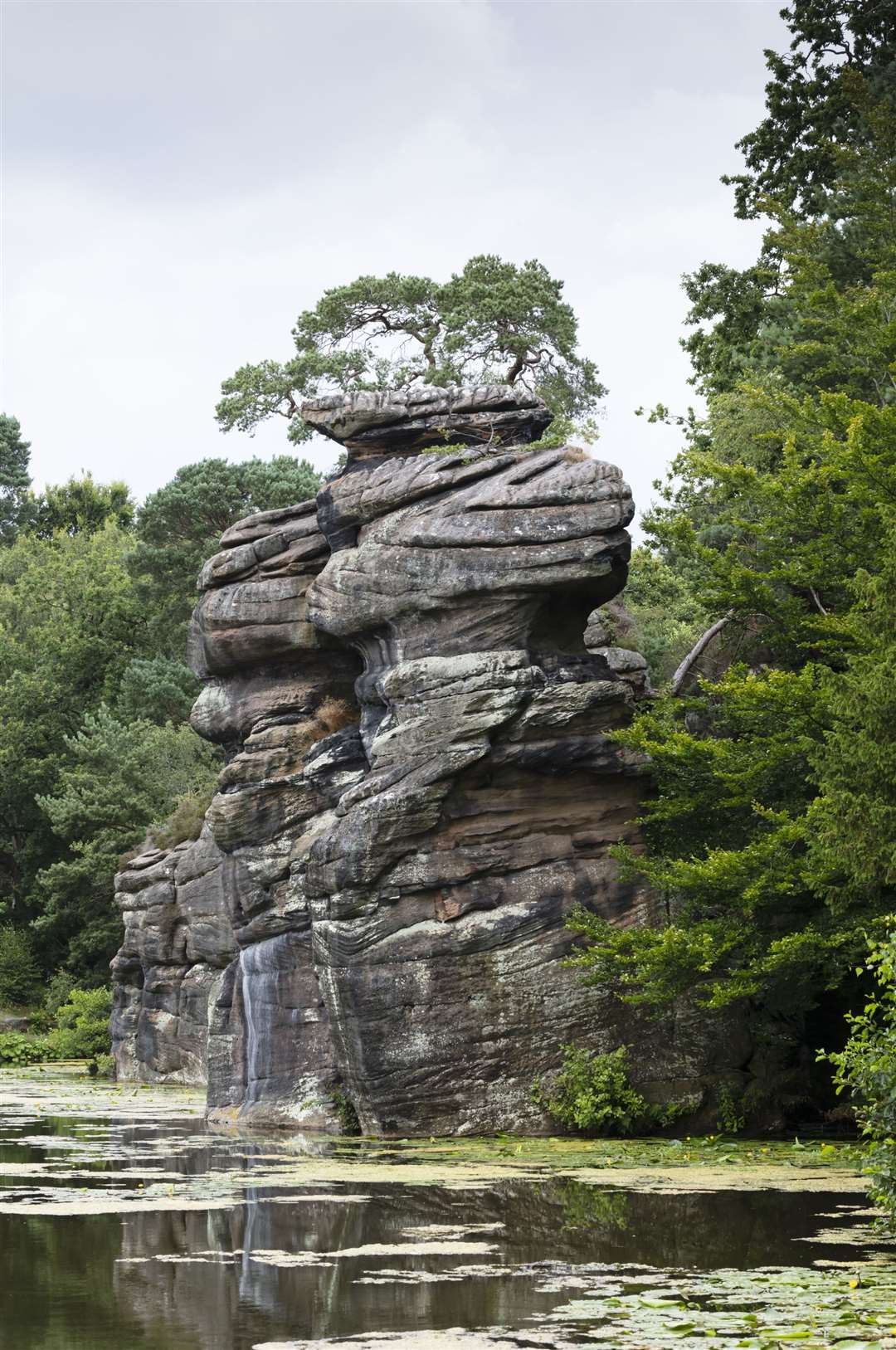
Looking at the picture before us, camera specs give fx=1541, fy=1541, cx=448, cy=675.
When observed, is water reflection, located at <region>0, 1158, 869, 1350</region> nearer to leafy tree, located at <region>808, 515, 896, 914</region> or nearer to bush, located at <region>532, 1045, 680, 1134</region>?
leafy tree, located at <region>808, 515, 896, 914</region>

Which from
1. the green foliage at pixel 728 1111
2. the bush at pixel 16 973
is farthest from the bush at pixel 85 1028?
the green foliage at pixel 728 1111

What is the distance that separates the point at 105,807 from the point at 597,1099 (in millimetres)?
31070

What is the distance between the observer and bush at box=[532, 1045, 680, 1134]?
21.9 metres

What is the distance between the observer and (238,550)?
2842cm

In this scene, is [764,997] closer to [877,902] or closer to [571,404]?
[877,902]

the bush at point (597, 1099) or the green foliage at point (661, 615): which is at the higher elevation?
the green foliage at point (661, 615)

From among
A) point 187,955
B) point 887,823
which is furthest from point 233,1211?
point 187,955

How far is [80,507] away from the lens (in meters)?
90.9

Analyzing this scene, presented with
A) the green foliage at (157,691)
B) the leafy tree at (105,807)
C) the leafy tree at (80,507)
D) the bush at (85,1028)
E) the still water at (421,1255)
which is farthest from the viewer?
the leafy tree at (80,507)

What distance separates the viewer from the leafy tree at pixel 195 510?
52.6 metres

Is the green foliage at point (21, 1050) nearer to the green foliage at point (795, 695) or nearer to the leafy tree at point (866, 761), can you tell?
the green foliage at point (795, 695)

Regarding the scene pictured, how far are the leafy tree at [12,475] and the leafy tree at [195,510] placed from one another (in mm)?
40488

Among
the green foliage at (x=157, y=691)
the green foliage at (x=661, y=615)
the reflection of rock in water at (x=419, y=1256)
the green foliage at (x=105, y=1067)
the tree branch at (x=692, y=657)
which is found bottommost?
the green foliage at (x=105, y=1067)

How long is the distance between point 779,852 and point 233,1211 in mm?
9835
